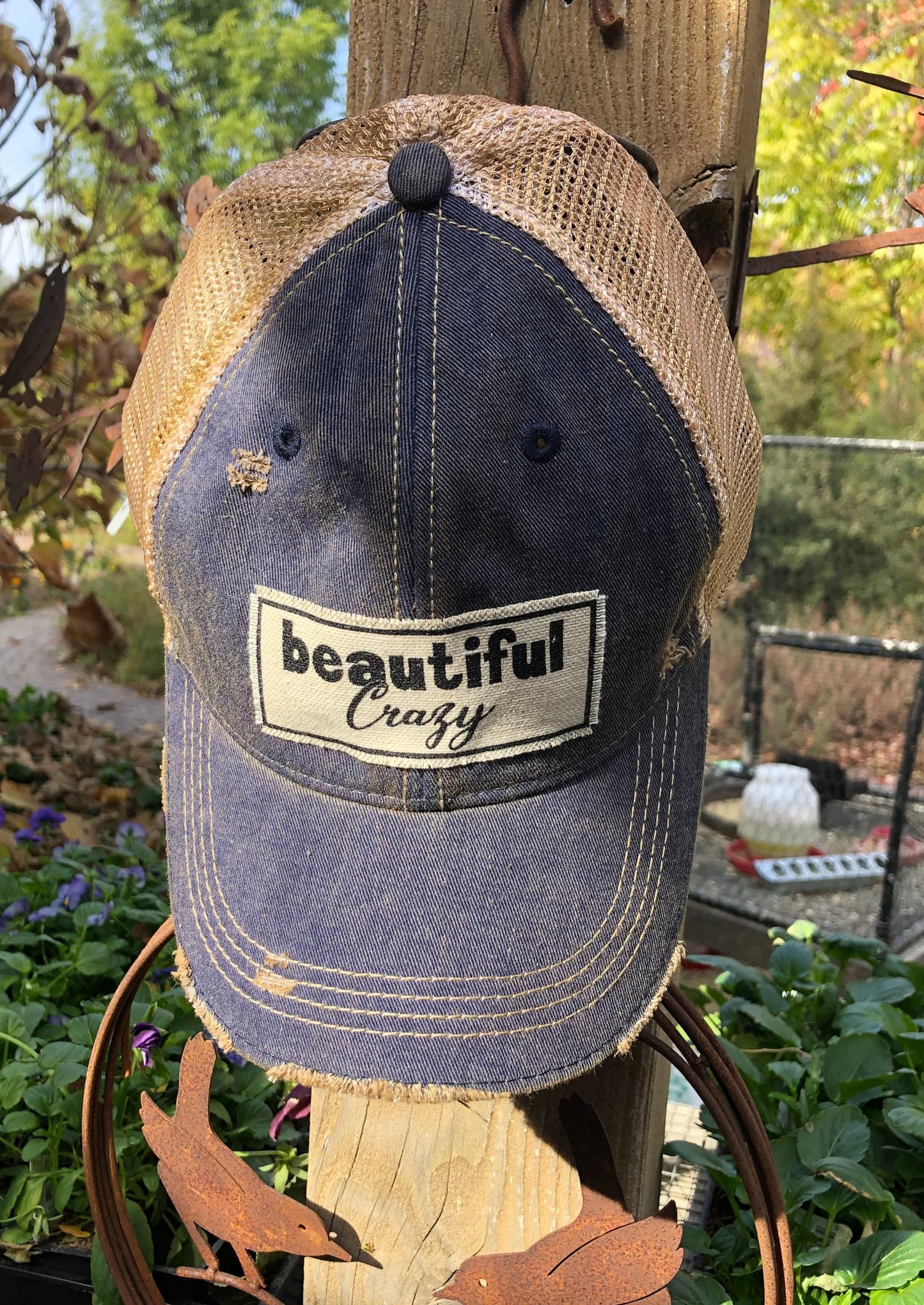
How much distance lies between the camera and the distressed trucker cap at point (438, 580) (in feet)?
2.97

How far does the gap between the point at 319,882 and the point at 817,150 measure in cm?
833

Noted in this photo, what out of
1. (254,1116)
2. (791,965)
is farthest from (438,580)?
(791,965)

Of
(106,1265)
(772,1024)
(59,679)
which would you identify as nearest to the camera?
(106,1265)

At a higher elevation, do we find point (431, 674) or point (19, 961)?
point (431, 674)

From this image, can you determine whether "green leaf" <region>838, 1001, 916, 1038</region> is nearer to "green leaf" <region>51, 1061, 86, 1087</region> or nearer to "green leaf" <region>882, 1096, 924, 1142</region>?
"green leaf" <region>882, 1096, 924, 1142</region>

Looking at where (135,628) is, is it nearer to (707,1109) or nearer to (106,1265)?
(106,1265)

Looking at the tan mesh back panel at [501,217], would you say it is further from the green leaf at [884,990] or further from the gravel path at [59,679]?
the gravel path at [59,679]

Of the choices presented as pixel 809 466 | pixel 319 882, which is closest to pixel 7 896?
pixel 319 882

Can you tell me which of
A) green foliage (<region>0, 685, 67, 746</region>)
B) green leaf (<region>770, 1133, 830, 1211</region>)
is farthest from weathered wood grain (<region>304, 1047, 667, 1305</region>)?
green foliage (<region>0, 685, 67, 746</region>)

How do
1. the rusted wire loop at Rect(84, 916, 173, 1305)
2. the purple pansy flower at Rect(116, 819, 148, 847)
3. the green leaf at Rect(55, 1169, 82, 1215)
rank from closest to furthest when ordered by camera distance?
1. the rusted wire loop at Rect(84, 916, 173, 1305)
2. the green leaf at Rect(55, 1169, 82, 1215)
3. the purple pansy flower at Rect(116, 819, 148, 847)

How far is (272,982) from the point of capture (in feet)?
3.11

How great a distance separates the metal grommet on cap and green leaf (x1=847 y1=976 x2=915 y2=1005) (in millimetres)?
1738

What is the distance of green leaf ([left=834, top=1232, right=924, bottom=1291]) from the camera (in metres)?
1.42

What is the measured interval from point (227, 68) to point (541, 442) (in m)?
16.6
